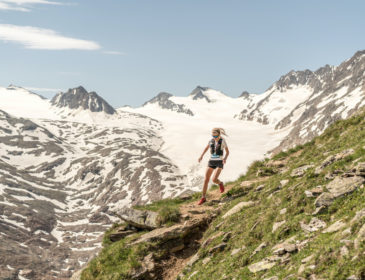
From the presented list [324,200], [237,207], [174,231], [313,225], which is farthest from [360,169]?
[174,231]

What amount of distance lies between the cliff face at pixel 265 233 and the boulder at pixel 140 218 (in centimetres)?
15

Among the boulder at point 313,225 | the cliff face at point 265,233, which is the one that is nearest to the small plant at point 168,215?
the cliff face at point 265,233

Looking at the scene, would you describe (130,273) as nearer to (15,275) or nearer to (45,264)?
(15,275)

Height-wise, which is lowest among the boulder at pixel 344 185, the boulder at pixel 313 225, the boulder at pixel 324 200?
the boulder at pixel 313 225

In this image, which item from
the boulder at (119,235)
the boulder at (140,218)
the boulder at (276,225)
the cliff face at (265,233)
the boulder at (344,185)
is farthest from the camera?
the boulder at (119,235)

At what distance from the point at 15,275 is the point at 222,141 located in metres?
121

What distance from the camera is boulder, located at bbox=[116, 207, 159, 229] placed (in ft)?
58.9

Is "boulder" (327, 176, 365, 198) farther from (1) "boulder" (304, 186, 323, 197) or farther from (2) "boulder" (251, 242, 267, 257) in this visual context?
(2) "boulder" (251, 242, 267, 257)

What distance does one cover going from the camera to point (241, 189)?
1886 cm

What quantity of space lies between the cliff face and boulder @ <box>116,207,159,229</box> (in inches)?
5.8

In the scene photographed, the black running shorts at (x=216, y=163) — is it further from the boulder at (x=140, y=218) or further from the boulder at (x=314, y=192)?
the boulder at (x=314, y=192)

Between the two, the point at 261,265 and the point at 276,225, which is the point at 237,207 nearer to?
the point at 276,225

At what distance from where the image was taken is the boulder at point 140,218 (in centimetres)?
1794

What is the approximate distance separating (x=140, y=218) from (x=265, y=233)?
8543 millimetres
